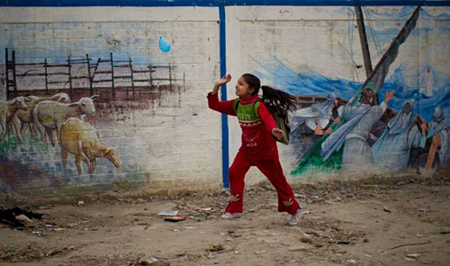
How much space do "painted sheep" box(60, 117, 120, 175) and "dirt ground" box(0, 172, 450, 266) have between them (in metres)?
0.58

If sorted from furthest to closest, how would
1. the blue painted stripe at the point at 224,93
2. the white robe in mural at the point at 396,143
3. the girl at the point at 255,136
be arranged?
the white robe in mural at the point at 396,143, the blue painted stripe at the point at 224,93, the girl at the point at 255,136

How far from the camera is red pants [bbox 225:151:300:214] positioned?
684 centimetres

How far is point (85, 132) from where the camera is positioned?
26.3 feet

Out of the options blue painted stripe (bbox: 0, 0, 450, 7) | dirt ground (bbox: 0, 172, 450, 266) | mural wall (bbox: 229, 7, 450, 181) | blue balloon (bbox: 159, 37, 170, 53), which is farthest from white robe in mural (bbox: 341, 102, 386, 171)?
blue balloon (bbox: 159, 37, 170, 53)

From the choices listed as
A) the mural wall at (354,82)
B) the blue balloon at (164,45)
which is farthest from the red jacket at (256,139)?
the mural wall at (354,82)

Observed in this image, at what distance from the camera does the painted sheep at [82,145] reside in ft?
26.1

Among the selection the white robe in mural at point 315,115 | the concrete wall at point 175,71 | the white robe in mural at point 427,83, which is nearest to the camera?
the concrete wall at point 175,71

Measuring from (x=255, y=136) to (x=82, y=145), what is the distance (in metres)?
2.47

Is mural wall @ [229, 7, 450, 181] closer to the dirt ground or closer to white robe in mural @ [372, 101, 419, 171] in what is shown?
white robe in mural @ [372, 101, 419, 171]

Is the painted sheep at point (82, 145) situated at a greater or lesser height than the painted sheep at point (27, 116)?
lesser

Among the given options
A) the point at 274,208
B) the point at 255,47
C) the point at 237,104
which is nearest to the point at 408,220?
the point at 274,208

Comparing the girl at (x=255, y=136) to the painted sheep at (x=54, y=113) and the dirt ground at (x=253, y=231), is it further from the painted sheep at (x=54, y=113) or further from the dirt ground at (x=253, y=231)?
the painted sheep at (x=54, y=113)

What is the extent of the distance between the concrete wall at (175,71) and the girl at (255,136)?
5.26 ft

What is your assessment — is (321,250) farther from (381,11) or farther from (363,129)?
(381,11)
